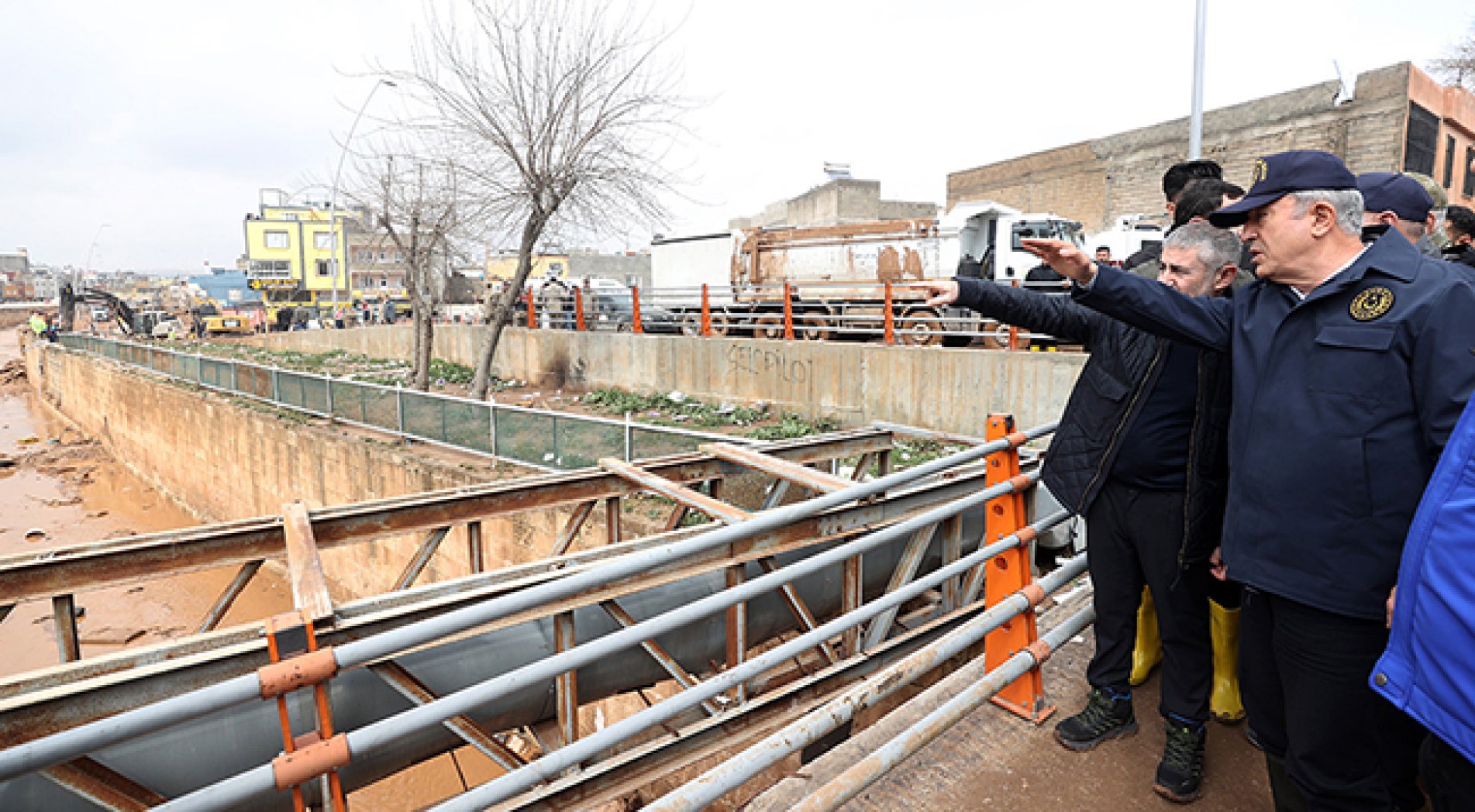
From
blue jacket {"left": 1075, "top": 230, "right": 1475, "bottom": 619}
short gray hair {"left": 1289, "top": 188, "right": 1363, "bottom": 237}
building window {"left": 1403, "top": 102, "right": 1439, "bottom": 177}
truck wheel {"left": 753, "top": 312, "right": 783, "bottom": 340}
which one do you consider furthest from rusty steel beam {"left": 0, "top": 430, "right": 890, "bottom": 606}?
building window {"left": 1403, "top": 102, "right": 1439, "bottom": 177}

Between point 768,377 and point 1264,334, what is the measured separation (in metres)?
10.5

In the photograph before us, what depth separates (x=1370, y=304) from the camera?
67.7 inches

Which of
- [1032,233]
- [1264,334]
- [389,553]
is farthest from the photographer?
[1032,233]

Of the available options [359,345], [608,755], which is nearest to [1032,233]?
[608,755]

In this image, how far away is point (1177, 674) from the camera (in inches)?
97.8

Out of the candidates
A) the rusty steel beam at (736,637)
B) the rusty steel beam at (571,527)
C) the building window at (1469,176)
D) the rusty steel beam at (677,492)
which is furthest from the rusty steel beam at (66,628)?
the building window at (1469,176)

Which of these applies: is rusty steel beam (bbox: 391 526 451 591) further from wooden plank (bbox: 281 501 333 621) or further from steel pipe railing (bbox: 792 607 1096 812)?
steel pipe railing (bbox: 792 607 1096 812)

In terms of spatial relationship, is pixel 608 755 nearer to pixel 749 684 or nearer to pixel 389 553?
pixel 749 684

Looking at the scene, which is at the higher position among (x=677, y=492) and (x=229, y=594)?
(x=677, y=492)

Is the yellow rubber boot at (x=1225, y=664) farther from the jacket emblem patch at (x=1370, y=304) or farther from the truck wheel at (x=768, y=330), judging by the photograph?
the truck wheel at (x=768, y=330)

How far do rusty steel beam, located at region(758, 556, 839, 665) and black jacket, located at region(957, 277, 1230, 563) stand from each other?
3.86 ft

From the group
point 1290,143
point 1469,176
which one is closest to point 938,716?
point 1290,143

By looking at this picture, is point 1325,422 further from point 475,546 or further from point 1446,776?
point 475,546

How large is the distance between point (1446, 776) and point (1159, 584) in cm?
105
